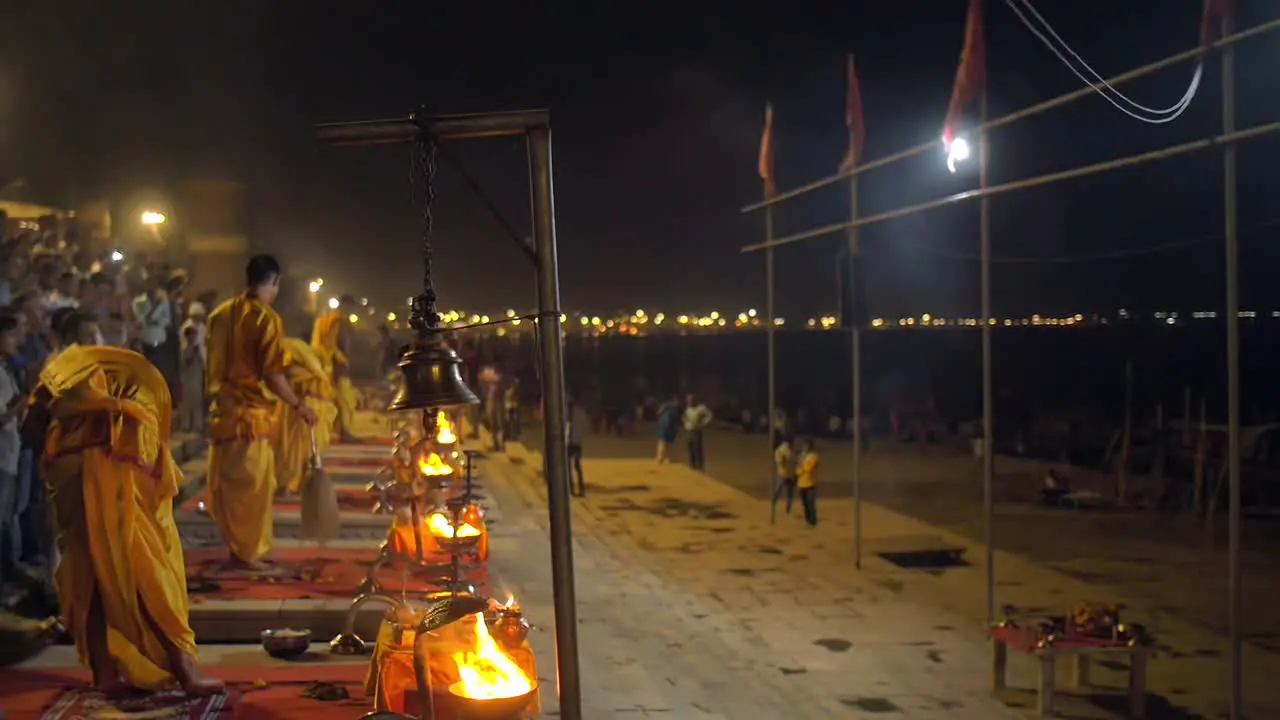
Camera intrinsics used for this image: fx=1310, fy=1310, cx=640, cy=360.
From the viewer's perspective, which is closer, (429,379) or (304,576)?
(429,379)

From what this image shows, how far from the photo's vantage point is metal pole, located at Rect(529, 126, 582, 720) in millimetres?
4699

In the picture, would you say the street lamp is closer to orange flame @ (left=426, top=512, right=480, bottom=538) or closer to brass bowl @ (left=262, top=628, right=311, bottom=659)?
orange flame @ (left=426, top=512, right=480, bottom=538)

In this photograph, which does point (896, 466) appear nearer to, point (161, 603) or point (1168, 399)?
point (161, 603)

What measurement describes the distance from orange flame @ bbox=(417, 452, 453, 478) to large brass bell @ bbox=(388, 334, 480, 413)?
174 inches

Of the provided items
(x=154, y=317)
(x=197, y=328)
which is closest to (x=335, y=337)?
(x=197, y=328)

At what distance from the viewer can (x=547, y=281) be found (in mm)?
4750

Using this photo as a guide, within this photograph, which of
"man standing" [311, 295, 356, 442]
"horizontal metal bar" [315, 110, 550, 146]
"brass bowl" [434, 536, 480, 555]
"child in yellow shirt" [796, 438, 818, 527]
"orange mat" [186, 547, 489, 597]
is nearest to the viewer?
"horizontal metal bar" [315, 110, 550, 146]

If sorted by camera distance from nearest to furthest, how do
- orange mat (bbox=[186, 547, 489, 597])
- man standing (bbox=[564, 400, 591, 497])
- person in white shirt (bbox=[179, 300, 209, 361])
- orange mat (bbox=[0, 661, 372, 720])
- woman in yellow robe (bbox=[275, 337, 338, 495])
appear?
orange mat (bbox=[0, 661, 372, 720]), orange mat (bbox=[186, 547, 489, 597]), woman in yellow robe (bbox=[275, 337, 338, 495]), person in white shirt (bbox=[179, 300, 209, 361]), man standing (bbox=[564, 400, 591, 497])

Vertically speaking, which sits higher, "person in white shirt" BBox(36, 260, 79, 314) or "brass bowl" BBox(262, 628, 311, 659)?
"person in white shirt" BBox(36, 260, 79, 314)

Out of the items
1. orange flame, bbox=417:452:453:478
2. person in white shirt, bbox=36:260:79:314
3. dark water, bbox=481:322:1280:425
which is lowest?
dark water, bbox=481:322:1280:425

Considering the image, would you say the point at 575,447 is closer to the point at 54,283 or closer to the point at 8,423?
the point at 54,283

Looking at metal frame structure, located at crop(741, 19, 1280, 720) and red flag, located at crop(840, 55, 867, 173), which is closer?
metal frame structure, located at crop(741, 19, 1280, 720)

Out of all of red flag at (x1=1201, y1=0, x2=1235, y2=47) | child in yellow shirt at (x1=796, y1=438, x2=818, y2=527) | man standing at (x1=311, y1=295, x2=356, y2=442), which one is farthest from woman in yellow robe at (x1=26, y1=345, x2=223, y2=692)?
child in yellow shirt at (x1=796, y1=438, x2=818, y2=527)

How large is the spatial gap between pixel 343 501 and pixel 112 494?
7962 mm
